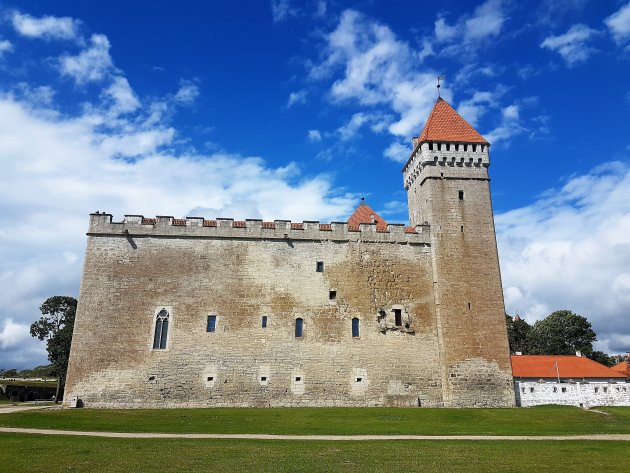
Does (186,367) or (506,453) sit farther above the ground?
(186,367)

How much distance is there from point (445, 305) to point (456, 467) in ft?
56.1

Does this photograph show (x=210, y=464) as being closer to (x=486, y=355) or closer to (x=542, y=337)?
(x=486, y=355)

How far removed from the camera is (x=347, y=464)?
10.6 m

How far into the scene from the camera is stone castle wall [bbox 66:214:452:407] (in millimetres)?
24688

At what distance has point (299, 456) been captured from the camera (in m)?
11.6

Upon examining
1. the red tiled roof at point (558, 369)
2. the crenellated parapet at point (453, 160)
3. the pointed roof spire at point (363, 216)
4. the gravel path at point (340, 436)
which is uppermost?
the crenellated parapet at point (453, 160)

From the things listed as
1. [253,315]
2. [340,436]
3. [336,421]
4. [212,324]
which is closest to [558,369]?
[336,421]

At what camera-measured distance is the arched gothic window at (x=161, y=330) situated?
2519cm

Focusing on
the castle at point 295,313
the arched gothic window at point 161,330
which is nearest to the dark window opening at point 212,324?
the castle at point 295,313

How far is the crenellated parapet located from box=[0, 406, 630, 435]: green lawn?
1399 cm

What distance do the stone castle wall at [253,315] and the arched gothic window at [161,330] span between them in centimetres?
30

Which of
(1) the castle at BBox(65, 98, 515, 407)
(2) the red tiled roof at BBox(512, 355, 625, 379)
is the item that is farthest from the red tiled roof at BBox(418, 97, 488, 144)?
(2) the red tiled roof at BBox(512, 355, 625, 379)

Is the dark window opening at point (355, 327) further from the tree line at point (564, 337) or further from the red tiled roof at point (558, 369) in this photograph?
the tree line at point (564, 337)

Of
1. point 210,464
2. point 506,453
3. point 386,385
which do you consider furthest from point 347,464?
point 386,385
